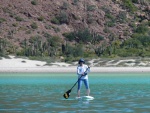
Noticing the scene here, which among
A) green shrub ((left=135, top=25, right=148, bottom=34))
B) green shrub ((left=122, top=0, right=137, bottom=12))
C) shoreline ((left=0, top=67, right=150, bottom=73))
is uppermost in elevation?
green shrub ((left=122, top=0, right=137, bottom=12))

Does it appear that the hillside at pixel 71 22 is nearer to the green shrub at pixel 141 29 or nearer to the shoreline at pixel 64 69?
the green shrub at pixel 141 29

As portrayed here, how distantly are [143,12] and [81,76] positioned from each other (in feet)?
199

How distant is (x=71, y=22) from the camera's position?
74.8m

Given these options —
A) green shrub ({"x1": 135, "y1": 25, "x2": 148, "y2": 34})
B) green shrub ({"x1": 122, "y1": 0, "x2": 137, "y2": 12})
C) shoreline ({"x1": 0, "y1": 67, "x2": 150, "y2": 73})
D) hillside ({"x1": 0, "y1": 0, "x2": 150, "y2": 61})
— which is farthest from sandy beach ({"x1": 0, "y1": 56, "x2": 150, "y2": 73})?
green shrub ({"x1": 122, "y1": 0, "x2": 137, "y2": 12})

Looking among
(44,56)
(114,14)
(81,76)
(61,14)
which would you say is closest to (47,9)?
(61,14)

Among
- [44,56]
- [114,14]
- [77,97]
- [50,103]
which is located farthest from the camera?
[114,14]

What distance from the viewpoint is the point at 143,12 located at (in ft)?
265

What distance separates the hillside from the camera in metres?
67.2

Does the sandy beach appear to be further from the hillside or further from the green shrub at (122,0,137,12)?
the green shrub at (122,0,137,12)

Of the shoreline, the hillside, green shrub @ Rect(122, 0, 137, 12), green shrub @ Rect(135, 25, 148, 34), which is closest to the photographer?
the shoreline

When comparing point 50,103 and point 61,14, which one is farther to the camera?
point 61,14

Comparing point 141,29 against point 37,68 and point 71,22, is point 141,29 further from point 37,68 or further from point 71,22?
point 37,68

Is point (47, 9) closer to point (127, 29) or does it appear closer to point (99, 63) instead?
point (127, 29)

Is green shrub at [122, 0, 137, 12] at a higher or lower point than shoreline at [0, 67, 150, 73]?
higher
